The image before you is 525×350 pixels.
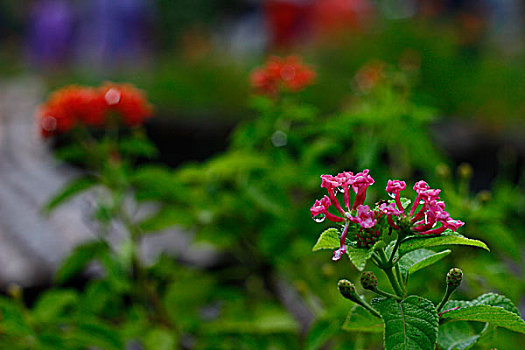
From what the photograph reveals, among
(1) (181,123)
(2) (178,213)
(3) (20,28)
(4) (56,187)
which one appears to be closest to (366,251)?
(2) (178,213)

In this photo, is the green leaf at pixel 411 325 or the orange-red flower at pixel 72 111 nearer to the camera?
the green leaf at pixel 411 325

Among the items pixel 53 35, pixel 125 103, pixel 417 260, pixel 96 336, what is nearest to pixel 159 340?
pixel 96 336

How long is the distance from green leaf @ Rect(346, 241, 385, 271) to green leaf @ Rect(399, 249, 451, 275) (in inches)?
2.7

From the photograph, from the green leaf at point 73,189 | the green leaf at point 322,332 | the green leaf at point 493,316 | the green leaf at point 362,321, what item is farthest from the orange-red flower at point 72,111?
the green leaf at point 493,316

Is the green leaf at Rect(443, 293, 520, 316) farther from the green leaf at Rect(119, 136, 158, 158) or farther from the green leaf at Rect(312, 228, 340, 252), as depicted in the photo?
the green leaf at Rect(119, 136, 158, 158)

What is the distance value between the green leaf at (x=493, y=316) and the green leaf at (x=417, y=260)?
5cm

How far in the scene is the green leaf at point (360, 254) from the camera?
473mm

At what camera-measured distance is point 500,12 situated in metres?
7.46

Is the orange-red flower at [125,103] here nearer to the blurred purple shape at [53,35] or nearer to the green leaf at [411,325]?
the green leaf at [411,325]

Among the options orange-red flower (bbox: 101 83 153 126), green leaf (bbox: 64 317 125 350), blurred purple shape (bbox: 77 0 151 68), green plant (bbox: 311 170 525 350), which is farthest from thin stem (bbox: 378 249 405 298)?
blurred purple shape (bbox: 77 0 151 68)

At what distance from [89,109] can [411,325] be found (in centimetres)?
78

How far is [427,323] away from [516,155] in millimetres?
2564

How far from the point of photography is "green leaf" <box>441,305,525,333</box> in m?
0.51

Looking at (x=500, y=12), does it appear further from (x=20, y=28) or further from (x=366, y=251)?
(x=20, y=28)
